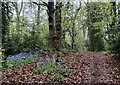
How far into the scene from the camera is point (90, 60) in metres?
3.97

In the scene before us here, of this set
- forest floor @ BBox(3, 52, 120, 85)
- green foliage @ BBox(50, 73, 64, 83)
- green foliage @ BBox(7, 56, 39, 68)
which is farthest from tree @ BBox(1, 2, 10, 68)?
green foliage @ BBox(50, 73, 64, 83)

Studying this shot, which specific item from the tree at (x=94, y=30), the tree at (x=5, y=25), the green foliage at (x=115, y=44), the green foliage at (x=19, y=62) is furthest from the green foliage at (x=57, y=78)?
the tree at (x=94, y=30)

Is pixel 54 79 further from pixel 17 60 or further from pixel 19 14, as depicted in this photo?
pixel 19 14

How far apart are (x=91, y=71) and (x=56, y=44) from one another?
3.85 feet

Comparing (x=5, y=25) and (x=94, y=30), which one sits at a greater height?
(x=5, y=25)

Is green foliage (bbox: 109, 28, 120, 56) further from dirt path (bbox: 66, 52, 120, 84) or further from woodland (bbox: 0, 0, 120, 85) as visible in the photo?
dirt path (bbox: 66, 52, 120, 84)

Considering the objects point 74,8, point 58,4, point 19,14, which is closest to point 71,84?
point 58,4

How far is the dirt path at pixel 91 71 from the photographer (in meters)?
2.93

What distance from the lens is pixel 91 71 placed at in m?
3.30

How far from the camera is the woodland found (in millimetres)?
3008

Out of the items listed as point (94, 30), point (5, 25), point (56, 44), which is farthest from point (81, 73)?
point (94, 30)

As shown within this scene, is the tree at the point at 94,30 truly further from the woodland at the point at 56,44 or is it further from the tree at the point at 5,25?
the tree at the point at 5,25

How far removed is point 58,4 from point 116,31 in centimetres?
127

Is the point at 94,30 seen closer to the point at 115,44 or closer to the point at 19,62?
the point at 115,44
